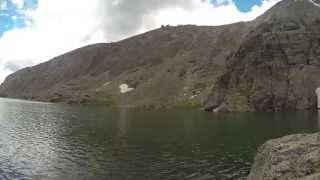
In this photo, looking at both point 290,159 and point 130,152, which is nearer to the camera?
point 290,159

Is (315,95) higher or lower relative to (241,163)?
higher

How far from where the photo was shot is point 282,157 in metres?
30.9

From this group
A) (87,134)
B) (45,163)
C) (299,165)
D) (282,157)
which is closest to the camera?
(299,165)

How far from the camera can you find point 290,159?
30172mm

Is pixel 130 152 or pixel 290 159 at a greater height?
pixel 290 159

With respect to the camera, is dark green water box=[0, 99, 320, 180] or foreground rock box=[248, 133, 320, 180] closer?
foreground rock box=[248, 133, 320, 180]

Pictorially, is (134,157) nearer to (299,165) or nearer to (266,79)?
(299,165)

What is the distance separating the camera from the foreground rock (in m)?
28.1

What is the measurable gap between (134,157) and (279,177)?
121ft

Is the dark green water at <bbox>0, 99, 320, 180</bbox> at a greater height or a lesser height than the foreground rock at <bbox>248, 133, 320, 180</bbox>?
lesser

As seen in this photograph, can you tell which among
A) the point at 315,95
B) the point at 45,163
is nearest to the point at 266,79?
the point at 315,95

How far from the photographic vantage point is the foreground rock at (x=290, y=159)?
2811 centimetres

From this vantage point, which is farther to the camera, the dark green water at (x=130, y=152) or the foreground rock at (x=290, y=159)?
the dark green water at (x=130, y=152)

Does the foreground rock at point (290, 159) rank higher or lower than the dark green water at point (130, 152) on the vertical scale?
higher
